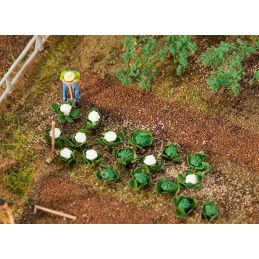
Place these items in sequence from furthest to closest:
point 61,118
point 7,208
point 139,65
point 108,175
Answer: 1. point 139,65
2. point 61,118
3. point 108,175
4. point 7,208

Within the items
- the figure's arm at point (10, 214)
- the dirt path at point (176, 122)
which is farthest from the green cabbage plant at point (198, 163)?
the figure's arm at point (10, 214)

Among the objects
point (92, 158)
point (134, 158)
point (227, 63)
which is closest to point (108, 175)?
point (92, 158)

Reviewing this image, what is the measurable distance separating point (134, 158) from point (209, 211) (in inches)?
63.2

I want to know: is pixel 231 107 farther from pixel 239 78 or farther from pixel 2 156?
pixel 2 156

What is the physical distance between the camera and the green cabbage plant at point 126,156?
34.9ft

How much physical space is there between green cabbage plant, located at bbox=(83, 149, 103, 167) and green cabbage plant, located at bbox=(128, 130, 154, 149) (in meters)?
0.66

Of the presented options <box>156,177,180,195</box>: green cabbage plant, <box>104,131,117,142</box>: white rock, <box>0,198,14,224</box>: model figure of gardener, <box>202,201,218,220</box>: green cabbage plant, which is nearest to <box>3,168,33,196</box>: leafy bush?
<box>0,198,14,224</box>: model figure of gardener

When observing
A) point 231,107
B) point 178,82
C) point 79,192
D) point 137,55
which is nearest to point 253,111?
point 231,107

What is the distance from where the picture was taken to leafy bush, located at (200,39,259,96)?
36.7ft

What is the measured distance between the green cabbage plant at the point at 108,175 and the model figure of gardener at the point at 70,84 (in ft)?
5.46

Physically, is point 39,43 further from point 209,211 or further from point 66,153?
point 209,211

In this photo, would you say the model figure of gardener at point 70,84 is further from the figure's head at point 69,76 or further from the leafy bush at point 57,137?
the leafy bush at point 57,137

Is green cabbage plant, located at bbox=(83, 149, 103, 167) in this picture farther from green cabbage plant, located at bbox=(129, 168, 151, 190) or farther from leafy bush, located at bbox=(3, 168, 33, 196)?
leafy bush, located at bbox=(3, 168, 33, 196)

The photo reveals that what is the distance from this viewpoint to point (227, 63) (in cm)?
1157
